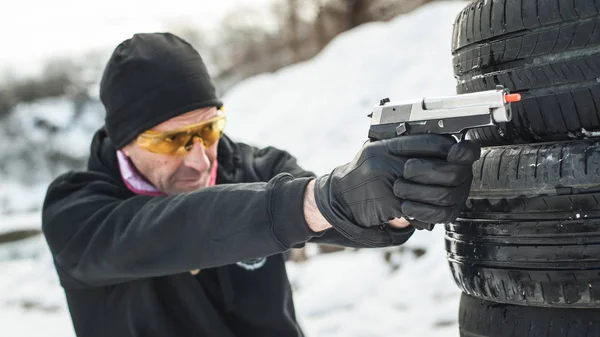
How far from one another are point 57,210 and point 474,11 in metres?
1.52

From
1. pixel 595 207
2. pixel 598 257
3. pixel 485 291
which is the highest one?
pixel 595 207

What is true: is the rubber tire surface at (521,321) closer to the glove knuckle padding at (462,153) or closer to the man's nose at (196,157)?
the glove knuckle padding at (462,153)

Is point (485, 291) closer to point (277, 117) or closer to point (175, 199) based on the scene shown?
point (175, 199)

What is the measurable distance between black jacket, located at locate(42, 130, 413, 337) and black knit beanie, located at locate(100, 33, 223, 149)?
21 cm

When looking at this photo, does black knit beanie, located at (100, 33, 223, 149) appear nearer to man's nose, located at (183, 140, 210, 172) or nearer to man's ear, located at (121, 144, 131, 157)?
man's ear, located at (121, 144, 131, 157)

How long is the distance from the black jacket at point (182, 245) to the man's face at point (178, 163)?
11 cm

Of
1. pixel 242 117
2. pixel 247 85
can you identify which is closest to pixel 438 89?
pixel 242 117

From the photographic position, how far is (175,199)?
214 cm

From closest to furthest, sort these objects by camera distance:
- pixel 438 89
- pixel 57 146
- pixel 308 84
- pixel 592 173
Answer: pixel 592 173
pixel 438 89
pixel 308 84
pixel 57 146

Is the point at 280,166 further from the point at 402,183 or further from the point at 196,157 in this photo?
the point at 402,183

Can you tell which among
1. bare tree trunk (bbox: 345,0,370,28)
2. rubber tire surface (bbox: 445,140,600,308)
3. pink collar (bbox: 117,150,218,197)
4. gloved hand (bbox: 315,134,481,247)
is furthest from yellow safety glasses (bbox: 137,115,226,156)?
bare tree trunk (bbox: 345,0,370,28)

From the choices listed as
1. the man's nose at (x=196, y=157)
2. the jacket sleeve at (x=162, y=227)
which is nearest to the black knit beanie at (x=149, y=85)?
the man's nose at (x=196, y=157)

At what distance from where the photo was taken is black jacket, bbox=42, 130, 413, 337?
1.95 meters

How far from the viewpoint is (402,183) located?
1.53m
